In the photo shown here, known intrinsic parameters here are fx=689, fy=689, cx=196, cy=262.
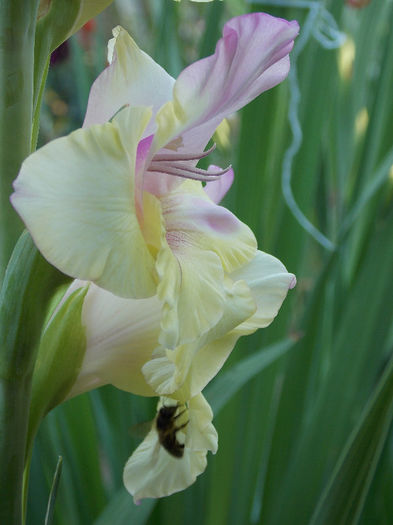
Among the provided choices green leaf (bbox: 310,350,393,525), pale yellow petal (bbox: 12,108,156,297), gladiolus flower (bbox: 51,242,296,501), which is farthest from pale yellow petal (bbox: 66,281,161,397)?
green leaf (bbox: 310,350,393,525)

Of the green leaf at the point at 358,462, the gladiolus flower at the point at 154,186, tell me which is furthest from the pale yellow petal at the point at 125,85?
the green leaf at the point at 358,462

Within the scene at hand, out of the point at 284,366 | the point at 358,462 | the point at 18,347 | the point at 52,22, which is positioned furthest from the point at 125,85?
the point at 284,366

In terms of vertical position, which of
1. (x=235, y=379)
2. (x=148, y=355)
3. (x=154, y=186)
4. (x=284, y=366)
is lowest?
(x=284, y=366)

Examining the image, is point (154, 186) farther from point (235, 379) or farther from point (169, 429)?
point (235, 379)

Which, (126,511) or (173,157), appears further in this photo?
(126,511)

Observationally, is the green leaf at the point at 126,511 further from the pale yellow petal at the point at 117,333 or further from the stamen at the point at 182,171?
the stamen at the point at 182,171
